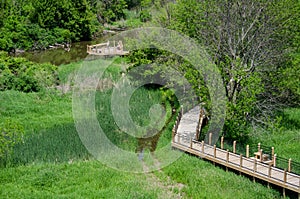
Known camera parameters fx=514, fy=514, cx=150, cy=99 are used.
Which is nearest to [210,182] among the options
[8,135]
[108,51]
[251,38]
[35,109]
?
[8,135]

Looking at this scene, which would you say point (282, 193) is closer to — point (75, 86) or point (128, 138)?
point (128, 138)

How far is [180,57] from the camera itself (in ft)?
99.2

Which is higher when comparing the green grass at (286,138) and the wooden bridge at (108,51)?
the wooden bridge at (108,51)

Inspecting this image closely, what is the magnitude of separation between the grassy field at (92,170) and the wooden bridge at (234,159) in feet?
1.40

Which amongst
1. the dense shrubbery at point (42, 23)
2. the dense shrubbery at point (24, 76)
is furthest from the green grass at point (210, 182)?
the dense shrubbery at point (42, 23)

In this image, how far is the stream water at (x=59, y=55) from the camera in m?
50.2

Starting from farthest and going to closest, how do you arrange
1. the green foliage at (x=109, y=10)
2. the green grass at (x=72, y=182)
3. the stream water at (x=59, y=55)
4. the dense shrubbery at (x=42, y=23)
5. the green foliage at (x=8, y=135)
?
the green foliage at (x=109, y=10), the dense shrubbery at (x=42, y=23), the stream water at (x=59, y=55), the green foliage at (x=8, y=135), the green grass at (x=72, y=182)

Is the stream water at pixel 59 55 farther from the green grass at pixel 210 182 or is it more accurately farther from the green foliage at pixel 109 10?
the green grass at pixel 210 182

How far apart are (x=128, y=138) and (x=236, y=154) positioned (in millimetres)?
7071

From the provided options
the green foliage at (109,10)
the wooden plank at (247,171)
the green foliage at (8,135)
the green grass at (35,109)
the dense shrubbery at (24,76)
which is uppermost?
the green foliage at (109,10)

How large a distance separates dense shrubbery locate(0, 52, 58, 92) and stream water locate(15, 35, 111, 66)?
27.7 feet

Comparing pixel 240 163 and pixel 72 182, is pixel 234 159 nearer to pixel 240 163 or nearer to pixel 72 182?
pixel 240 163

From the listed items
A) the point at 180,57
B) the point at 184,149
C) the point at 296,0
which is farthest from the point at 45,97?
the point at 296,0

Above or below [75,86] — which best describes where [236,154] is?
below
